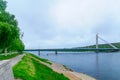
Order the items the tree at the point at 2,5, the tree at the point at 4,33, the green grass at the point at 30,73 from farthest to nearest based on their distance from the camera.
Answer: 1. the tree at the point at 2,5
2. the tree at the point at 4,33
3. the green grass at the point at 30,73

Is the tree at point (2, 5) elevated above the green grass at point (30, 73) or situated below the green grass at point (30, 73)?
above

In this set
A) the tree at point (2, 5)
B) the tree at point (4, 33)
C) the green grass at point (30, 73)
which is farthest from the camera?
the tree at point (2, 5)

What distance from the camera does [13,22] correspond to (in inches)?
2768

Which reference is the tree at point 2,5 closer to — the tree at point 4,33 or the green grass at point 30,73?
the tree at point 4,33

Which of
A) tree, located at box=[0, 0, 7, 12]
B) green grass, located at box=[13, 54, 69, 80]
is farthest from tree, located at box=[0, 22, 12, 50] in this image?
tree, located at box=[0, 0, 7, 12]

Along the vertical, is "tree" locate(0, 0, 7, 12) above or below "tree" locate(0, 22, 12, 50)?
above

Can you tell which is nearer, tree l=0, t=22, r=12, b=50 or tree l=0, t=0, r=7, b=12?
tree l=0, t=22, r=12, b=50

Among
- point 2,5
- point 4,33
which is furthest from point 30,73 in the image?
point 2,5

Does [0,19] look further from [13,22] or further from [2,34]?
[13,22]

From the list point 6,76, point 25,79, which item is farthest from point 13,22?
point 6,76

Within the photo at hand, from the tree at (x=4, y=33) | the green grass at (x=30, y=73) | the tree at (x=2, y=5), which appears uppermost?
the tree at (x=2, y=5)

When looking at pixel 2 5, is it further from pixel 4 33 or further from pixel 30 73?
pixel 30 73

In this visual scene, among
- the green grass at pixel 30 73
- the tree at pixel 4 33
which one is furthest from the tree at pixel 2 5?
the green grass at pixel 30 73

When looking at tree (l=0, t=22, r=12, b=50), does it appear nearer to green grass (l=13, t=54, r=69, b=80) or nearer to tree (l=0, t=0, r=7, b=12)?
green grass (l=13, t=54, r=69, b=80)
